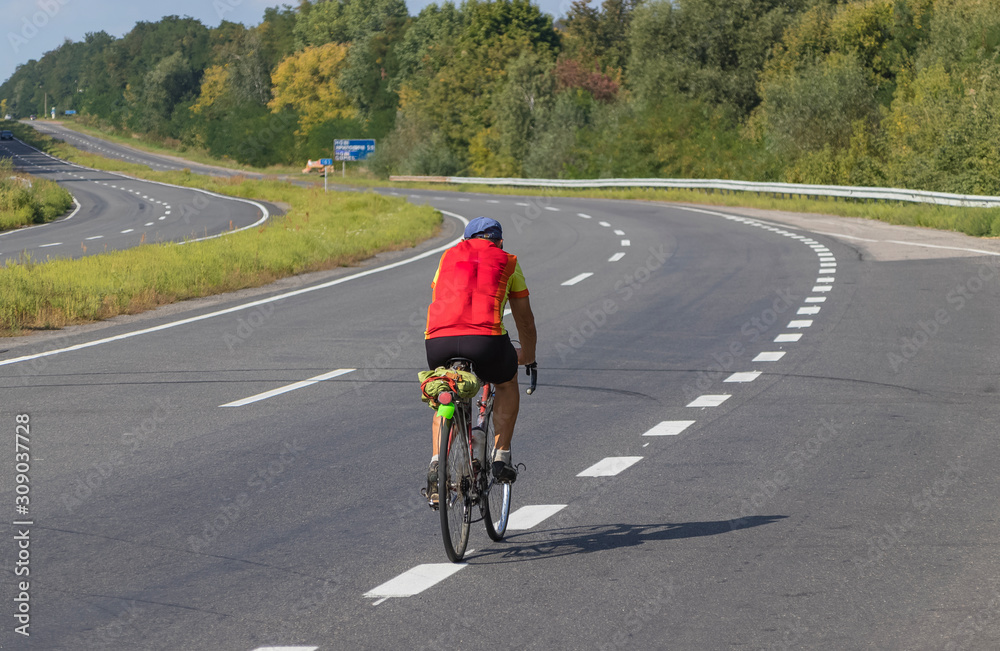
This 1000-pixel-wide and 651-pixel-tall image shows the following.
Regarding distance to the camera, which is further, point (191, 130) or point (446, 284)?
point (191, 130)

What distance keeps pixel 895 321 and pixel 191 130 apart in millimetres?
152150

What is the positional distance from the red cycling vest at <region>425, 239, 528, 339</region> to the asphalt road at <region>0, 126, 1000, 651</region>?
107cm

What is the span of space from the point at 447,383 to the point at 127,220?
141 feet

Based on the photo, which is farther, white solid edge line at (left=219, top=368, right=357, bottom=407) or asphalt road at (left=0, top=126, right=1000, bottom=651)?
white solid edge line at (left=219, top=368, right=357, bottom=407)

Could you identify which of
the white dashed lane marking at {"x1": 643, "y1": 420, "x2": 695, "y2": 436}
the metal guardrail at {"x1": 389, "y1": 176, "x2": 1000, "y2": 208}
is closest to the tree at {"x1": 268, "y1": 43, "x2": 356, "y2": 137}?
the metal guardrail at {"x1": 389, "y1": 176, "x2": 1000, "y2": 208}

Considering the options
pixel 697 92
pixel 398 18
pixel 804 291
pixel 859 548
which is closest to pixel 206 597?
pixel 859 548

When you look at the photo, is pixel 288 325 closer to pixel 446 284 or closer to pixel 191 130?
pixel 446 284

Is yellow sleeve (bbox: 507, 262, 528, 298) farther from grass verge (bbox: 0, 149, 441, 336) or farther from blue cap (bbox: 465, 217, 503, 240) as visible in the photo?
grass verge (bbox: 0, 149, 441, 336)

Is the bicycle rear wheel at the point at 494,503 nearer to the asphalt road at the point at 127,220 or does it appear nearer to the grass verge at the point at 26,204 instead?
the asphalt road at the point at 127,220

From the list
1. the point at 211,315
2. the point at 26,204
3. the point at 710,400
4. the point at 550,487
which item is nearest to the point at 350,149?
the point at 26,204

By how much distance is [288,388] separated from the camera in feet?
35.1

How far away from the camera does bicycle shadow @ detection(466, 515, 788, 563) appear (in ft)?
19.4

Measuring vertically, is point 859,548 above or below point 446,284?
below

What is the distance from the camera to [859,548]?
5879 mm
